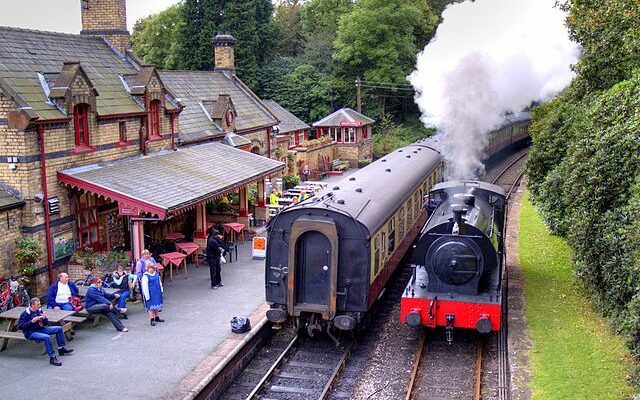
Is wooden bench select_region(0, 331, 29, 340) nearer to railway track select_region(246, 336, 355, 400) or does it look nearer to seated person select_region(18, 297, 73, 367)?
seated person select_region(18, 297, 73, 367)

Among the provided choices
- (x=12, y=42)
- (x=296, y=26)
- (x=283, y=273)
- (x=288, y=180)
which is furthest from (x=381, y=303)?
(x=296, y=26)

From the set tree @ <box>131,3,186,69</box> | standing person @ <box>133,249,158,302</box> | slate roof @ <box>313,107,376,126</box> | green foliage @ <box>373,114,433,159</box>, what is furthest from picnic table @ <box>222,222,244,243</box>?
tree @ <box>131,3,186,69</box>

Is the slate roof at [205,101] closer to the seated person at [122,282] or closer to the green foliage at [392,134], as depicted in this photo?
the seated person at [122,282]

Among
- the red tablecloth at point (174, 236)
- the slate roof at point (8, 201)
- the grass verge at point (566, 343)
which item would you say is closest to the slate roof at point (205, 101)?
the red tablecloth at point (174, 236)

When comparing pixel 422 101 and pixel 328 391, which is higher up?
pixel 422 101

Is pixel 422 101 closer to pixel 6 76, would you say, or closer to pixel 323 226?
pixel 323 226

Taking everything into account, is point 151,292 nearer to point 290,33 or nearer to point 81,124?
point 81,124

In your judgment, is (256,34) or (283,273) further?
(256,34)

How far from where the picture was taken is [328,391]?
10.2 metres

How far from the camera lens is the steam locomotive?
36.9 feet

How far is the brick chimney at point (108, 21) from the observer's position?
19.8 meters

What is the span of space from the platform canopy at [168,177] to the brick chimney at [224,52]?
869cm

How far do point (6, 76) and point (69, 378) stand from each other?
7444mm

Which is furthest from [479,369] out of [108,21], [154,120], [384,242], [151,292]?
[108,21]
